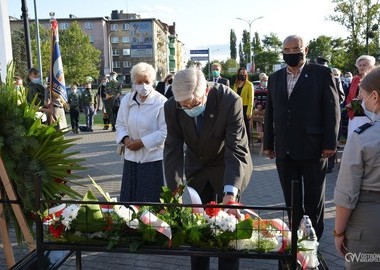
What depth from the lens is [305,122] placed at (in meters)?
3.69

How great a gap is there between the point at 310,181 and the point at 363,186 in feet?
5.12

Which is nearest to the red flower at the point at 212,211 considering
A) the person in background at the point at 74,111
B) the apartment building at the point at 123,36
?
the person in background at the point at 74,111

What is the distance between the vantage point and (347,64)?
26.7 meters

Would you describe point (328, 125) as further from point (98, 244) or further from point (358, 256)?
point (98, 244)

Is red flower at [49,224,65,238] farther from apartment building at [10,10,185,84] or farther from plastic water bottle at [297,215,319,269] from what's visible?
apartment building at [10,10,185,84]

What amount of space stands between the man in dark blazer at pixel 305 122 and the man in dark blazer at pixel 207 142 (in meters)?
0.87

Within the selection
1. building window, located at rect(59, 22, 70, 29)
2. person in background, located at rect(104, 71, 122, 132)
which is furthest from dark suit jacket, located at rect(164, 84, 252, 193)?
building window, located at rect(59, 22, 70, 29)

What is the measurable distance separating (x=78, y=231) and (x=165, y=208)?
405 millimetres

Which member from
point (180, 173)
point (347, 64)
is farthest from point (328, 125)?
point (347, 64)

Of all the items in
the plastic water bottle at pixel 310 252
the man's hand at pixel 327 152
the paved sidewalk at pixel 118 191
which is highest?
the man's hand at pixel 327 152

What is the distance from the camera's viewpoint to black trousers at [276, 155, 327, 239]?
3.73 metres

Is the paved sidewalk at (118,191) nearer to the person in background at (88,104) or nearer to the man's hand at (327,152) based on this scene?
the man's hand at (327,152)

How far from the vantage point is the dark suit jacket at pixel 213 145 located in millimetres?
2874

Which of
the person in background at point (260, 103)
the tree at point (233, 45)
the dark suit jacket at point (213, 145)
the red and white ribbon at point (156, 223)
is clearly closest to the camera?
the red and white ribbon at point (156, 223)
